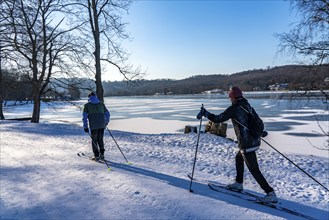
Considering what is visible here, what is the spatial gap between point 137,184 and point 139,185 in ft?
0.24

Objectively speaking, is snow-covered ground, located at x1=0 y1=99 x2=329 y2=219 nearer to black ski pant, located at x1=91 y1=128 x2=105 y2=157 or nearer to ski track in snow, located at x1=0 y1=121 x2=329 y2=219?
ski track in snow, located at x1=0 y1=121 x2=329 y2=219

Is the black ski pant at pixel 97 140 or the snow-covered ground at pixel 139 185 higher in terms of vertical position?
the black ski pant at pixel 97 140

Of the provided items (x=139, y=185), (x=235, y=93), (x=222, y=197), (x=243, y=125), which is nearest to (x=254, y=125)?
(x=243, y=125)

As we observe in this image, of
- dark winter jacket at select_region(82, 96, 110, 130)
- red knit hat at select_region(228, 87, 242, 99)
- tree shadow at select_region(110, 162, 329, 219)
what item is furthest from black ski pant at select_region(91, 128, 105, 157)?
red knit hat at select_region(228, 87, 242, 99)

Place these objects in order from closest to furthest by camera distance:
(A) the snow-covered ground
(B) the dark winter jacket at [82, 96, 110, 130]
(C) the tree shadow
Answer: (A) the snow-covered ground
(C) the tree shadow
(B) the dark winter jacket at [82, 96, 110, 130]

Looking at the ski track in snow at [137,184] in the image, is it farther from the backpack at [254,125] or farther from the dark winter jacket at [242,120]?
the backpack at [254,125]

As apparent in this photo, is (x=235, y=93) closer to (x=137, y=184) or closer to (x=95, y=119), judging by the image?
(x=137, y=184)

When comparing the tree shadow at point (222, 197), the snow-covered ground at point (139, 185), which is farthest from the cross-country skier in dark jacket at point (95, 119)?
the tree shadow at point (222, 197)

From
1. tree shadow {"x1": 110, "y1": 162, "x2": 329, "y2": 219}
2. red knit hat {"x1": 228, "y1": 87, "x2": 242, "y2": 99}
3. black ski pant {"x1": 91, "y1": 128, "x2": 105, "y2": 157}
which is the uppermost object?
red knit hat {"x1": 228, "y1": 87, "x2": 242, "y2": 99}

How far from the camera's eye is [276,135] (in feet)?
54.0

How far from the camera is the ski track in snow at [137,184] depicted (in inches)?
176

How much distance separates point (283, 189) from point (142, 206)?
3.60 metres

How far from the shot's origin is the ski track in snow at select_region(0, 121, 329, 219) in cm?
446

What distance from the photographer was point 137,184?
18.2 feet
